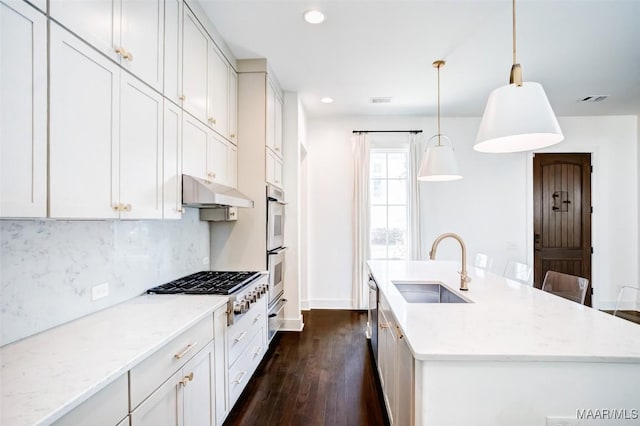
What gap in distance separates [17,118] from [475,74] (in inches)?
149

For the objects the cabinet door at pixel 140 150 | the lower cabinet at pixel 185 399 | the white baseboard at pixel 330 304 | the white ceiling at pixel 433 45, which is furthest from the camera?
the white baseboard at pixel 330 304

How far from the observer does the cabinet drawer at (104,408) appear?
884 millimetres

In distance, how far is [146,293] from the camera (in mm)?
1997

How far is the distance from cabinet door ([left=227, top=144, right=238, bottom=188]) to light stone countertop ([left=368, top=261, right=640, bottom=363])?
5.77 feet

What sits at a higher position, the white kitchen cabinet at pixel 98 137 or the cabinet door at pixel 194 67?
the cabinet door at pixel 194 67

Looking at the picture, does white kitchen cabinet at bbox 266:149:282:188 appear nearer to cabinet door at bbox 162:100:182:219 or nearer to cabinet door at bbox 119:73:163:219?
cabinet door at bbox 162:100:182:219

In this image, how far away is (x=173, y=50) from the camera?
74.2 inches

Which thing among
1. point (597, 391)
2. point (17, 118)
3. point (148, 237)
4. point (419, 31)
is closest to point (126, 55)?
point (17, 118)

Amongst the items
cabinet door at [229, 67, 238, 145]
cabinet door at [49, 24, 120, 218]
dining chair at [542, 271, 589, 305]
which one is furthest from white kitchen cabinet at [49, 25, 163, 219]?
dining chair at [542, 271, 589, 305]

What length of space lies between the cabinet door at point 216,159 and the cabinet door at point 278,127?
2.58ft

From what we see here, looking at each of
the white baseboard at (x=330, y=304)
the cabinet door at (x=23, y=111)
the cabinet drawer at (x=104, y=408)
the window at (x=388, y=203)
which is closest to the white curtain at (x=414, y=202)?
the window at (x=388, y=203)

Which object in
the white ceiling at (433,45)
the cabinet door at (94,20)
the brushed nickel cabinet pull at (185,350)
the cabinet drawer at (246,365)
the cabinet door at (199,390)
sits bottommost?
the cabinet drawer at (246,365)

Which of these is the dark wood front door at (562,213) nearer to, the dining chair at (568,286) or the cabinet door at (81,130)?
the dining chair at (568,286)

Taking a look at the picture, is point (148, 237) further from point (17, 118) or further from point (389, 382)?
point (389, 382)
